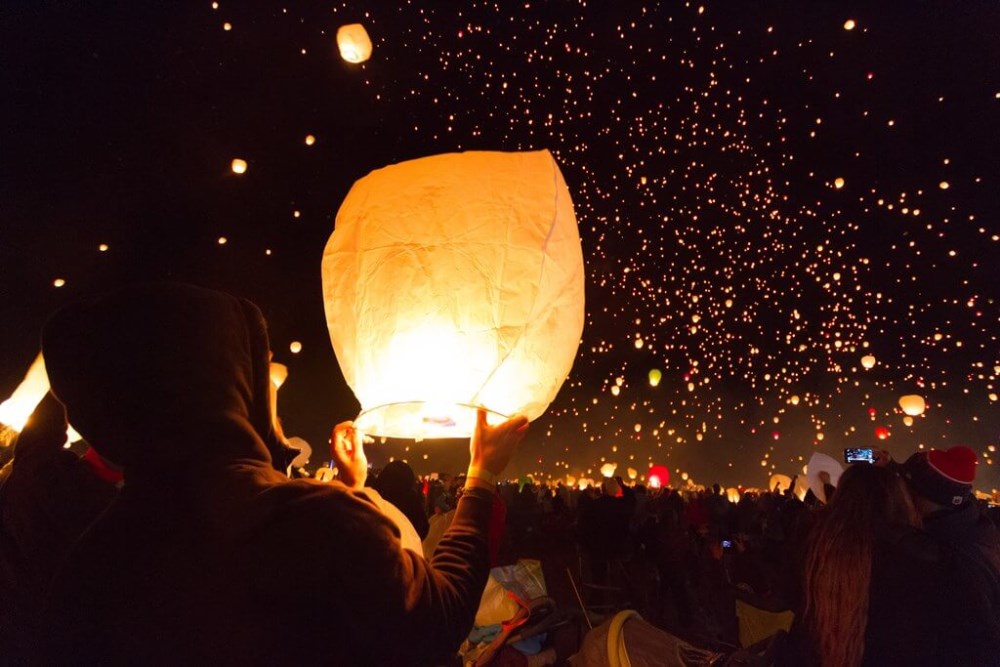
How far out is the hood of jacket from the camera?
94 centimetres

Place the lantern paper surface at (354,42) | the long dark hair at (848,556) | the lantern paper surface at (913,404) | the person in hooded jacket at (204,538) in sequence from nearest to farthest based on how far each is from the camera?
the person in hooded jacket at (204,538) < the long dark hair at (848,556) < the lantern paper surface at (354,42) < the lantern paper surface at (913,404)

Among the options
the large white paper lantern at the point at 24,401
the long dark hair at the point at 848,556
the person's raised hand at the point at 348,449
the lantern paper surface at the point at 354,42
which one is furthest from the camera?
the lantern paper surface at the point at 354,42

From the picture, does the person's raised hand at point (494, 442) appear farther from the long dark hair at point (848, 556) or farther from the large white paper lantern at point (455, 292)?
the long dark hair at point (848, 556)

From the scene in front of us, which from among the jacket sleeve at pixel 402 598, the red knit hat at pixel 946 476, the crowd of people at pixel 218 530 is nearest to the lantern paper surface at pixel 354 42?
the crowd of people at pixel 218 530

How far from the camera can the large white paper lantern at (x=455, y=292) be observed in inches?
54.7

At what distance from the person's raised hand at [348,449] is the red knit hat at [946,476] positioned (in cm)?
265

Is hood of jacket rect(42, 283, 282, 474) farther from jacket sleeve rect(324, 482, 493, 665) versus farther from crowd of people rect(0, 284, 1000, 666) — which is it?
jacket sleeve rect(324, 482, 493, 665)

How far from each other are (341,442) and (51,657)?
86 centimetres

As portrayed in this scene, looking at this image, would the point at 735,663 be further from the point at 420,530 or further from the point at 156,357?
the point at 420,530

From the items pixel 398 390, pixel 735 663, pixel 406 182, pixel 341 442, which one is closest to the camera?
pixel 398 390

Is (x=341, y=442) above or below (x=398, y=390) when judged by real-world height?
below

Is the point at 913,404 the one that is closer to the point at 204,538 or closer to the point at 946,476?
the point at 946,476

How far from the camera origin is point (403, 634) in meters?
0.90

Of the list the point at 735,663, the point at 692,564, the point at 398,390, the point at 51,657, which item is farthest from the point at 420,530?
the point at 692,564
